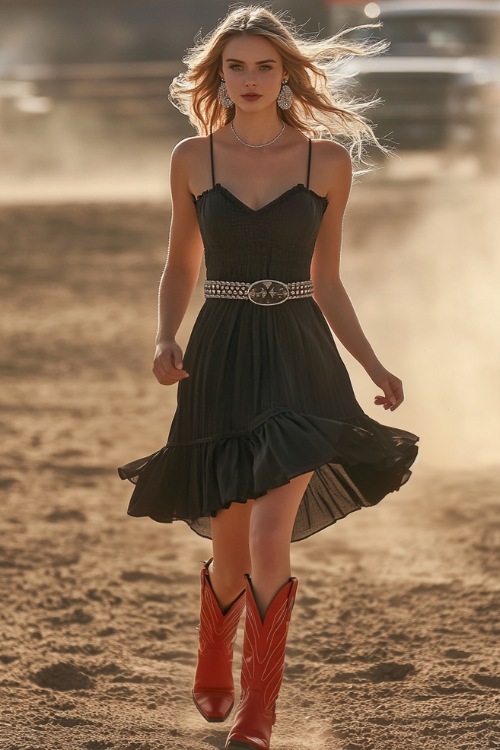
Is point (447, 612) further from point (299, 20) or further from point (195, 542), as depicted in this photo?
point (299, 20)

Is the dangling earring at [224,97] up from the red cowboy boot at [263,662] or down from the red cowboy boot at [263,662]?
up

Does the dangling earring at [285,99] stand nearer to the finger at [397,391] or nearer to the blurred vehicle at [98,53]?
the finger at [397,391]

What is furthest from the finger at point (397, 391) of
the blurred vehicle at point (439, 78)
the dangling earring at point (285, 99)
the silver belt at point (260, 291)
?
the blurred vehicle at point (439, 78)

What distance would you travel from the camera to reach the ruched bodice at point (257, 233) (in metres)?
3.24

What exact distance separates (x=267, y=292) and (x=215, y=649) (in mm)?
841

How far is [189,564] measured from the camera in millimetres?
5348

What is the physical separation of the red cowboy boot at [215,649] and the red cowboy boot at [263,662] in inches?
10.4

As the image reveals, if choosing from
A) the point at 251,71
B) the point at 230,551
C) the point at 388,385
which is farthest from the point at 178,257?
the point at 230,551

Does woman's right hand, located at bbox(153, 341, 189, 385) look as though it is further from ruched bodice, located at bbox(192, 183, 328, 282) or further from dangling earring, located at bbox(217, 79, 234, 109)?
dangling earring, located at bbox(217, 79, 234, 109)

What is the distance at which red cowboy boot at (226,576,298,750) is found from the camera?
312 cm

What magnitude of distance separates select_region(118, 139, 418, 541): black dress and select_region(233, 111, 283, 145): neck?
0.12 metres

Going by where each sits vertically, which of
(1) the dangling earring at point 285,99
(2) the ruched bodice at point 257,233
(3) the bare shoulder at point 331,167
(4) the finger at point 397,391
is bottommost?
(4) the finger at point 397,391

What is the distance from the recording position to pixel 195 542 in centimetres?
566

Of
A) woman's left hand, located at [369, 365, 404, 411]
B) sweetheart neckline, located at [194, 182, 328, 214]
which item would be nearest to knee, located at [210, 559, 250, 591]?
woman's left hand, located at [369, 365, 404, 411]
